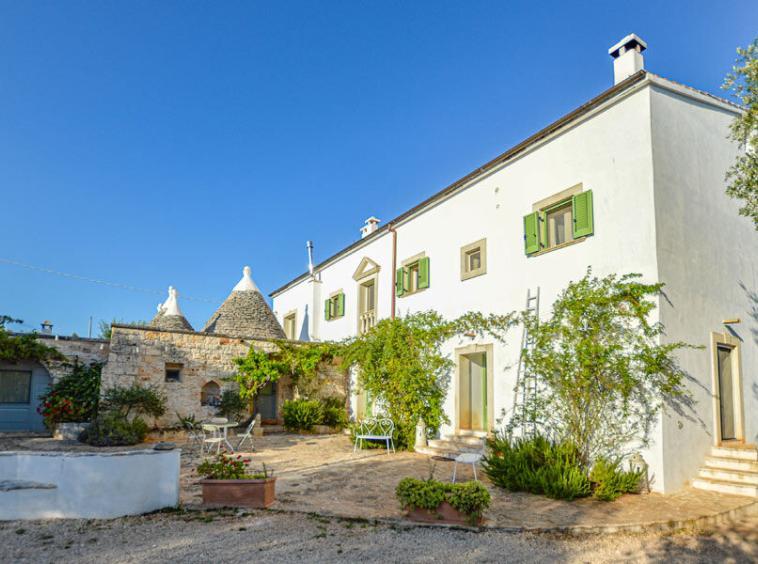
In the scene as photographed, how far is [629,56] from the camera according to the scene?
376 inches

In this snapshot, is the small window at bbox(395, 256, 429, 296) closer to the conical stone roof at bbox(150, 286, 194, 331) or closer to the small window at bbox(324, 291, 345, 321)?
the small window at bbox(324, 291, 345, 321)

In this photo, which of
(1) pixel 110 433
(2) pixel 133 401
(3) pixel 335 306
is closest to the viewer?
(1) pixel 110 433

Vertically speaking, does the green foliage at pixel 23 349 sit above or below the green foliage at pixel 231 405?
above

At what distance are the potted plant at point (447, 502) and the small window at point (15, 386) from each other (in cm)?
1210

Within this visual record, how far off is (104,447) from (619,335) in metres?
9.53

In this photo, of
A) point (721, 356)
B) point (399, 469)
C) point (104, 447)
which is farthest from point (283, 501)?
point (721, 356)

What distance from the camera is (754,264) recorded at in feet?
32.6

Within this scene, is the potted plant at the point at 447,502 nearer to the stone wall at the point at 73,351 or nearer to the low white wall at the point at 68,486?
the low white wall at the point at 68,486

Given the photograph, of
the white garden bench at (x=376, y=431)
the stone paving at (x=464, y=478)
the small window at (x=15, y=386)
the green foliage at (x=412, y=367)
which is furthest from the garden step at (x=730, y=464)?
the small window at (x=15, y=386)

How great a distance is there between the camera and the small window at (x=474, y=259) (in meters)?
11.3

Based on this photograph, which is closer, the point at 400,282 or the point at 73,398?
the point at 73,398

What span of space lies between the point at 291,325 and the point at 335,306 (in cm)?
428

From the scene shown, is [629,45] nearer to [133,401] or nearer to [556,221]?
[556,221]

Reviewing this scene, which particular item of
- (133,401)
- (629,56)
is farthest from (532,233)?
(133,401)
